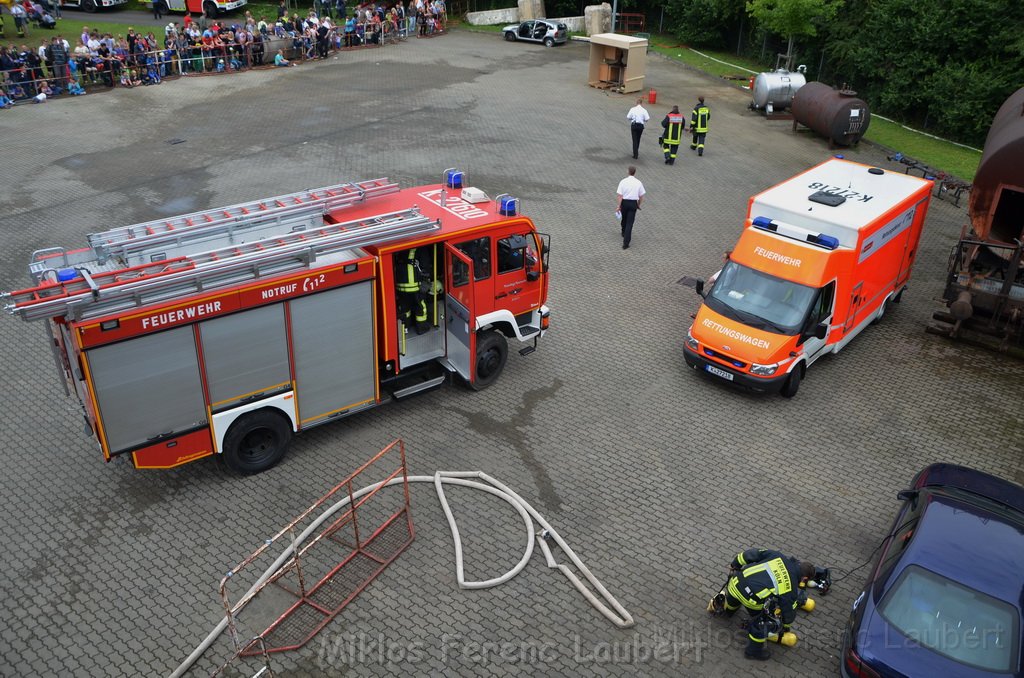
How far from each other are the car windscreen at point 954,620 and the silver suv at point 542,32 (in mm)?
33983

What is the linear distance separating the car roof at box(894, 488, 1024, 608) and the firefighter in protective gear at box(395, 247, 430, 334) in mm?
6457

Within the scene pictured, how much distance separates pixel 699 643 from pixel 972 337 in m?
9.15

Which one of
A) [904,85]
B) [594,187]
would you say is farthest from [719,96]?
[594,187]

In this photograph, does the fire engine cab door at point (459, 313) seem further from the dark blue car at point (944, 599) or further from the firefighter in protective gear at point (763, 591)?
the dark blue car at point (944, 599)

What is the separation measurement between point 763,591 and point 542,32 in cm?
3407

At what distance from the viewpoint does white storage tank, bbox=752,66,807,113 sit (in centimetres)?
2697

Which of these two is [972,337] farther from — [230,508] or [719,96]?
[719,96]

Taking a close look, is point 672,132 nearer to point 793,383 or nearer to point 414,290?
point 793,383

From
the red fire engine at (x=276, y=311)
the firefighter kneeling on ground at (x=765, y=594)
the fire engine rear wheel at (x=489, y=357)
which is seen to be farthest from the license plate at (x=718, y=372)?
the firefighter kneeling on ground at (x=765, y=594)

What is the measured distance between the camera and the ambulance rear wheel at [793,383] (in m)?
11.7

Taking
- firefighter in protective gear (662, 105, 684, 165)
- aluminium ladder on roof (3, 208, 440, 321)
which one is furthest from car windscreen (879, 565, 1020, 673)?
firefighter in protective gear (662, 105, 684, 165)

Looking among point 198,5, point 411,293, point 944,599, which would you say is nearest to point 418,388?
point 411,293

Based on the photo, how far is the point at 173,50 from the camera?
1105 inches

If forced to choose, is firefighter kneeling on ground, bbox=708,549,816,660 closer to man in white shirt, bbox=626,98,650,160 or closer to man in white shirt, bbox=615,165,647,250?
man in white shirt, bbox=615,165,647,250
